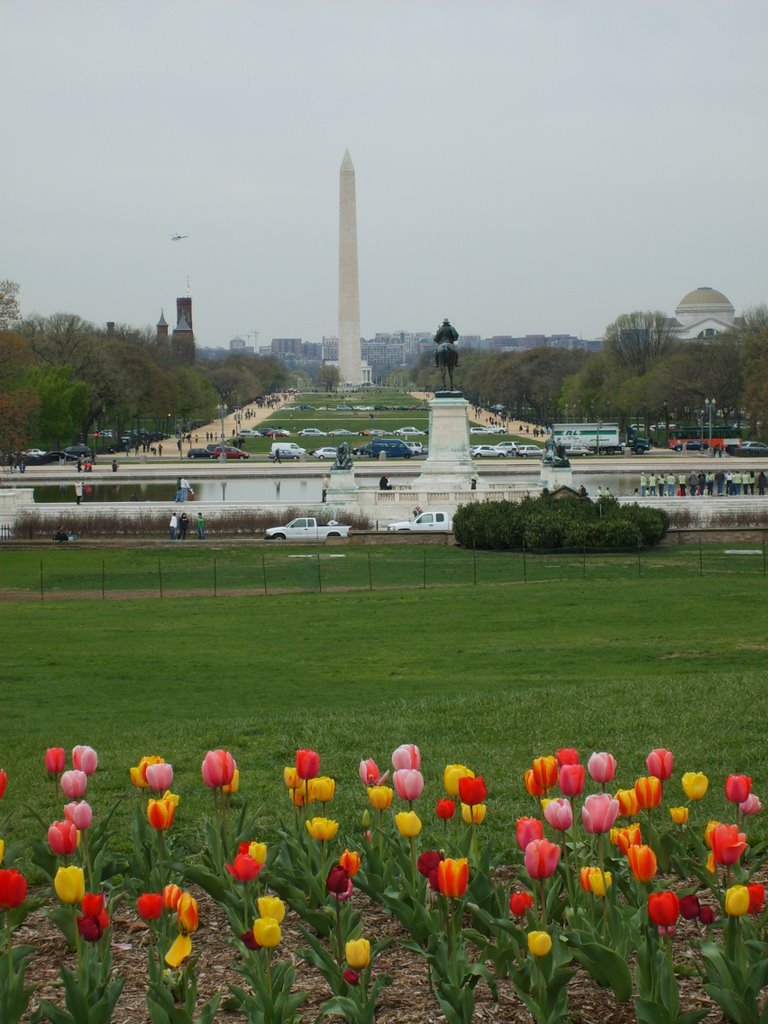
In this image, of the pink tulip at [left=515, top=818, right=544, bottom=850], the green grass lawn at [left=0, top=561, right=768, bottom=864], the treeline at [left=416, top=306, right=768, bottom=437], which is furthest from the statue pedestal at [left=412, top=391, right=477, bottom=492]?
the pink tulip at [left=515, top=818, right=544, bottom=850]

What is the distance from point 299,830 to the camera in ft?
25.8

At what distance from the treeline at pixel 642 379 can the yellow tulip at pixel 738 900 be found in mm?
71047

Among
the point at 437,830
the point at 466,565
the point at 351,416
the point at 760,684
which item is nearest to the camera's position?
the point at 437,830

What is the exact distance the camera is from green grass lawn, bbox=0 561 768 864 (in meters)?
11.1

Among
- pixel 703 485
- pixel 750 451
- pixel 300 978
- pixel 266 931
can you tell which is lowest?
pixel 703 485

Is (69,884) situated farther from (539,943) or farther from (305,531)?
(305,531)

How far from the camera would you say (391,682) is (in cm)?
1758

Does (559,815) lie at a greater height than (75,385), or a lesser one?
lesser

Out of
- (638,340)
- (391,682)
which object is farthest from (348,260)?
(391,682)

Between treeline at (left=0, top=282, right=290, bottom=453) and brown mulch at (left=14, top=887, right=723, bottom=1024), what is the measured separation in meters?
47.0

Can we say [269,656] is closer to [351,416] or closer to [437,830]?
[437,830]

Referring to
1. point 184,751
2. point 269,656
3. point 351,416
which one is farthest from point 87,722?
point 351,416

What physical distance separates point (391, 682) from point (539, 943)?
11.8 meters

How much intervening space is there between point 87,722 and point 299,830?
7.29 metres
